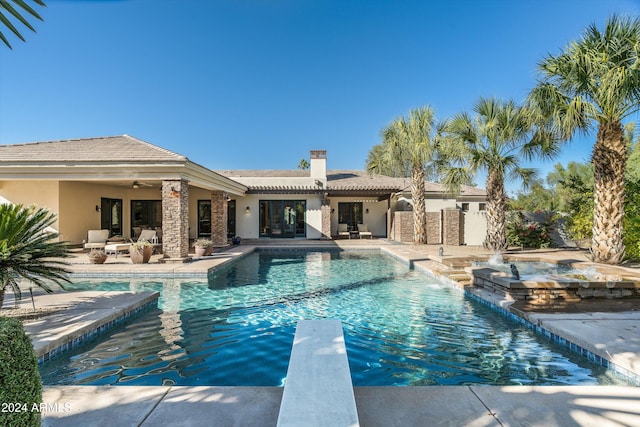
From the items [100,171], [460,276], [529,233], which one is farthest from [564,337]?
[100,171]

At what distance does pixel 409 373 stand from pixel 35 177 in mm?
15252

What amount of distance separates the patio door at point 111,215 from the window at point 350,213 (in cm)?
1435

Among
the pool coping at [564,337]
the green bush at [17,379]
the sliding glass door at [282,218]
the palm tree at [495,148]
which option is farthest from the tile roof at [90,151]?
the palm tree at [495,148]

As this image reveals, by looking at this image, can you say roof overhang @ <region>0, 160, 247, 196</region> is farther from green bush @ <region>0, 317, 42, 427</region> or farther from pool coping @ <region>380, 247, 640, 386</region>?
green bush @ <region>0, 317, 42, 427</region>

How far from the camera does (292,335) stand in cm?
573

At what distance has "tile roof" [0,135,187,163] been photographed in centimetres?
1224

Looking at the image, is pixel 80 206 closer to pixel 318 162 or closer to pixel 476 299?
pixel 318 162

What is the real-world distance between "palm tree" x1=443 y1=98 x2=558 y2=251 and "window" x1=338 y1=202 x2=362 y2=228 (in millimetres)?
9953

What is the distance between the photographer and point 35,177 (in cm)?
1279

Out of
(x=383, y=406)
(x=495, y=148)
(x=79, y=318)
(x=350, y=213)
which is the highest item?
(x=495, y=148)

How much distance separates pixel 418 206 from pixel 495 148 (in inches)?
203

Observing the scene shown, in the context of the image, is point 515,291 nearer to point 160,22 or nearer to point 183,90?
point 160,22

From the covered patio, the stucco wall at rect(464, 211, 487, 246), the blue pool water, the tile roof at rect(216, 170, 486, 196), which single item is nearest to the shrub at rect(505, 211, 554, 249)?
the stucco wall at rect(464, 211, 487, 246)

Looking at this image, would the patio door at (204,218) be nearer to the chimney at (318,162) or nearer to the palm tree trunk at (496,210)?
the chimney at (318,162)
